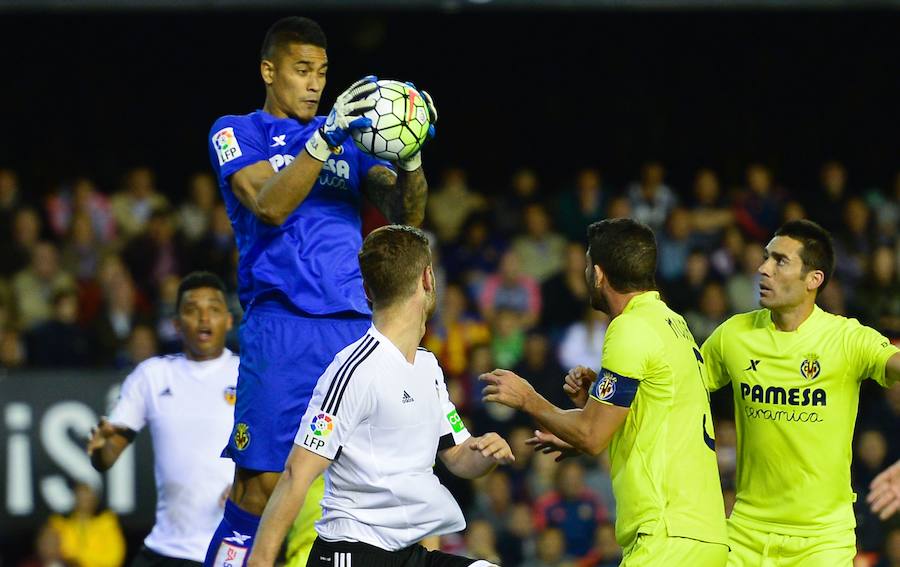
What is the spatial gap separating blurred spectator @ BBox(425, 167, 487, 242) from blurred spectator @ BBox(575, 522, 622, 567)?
421 centimetres

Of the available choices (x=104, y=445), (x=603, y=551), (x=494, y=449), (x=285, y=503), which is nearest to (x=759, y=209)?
(x=603, y=551)

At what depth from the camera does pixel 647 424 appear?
19.8 feet

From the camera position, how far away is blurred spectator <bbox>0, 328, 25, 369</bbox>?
12.6m

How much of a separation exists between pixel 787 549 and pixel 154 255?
8.77m

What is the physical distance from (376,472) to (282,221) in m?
1.27

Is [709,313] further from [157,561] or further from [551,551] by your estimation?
[157,561]

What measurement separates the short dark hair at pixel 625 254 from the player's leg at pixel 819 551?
1.40 meters

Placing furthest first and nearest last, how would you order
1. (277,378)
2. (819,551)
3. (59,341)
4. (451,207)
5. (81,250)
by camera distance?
(451,207)
(81,250)
(59,341)
(819,551)
(277,378)

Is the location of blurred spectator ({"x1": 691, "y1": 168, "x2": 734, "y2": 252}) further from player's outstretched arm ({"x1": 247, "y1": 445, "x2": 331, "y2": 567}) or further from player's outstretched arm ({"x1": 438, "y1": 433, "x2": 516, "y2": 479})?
Answer: player's outstretched arm ({"x1": 247, "y1": 445, "x2": 331, "y2": 567})

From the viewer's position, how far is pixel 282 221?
6.21m

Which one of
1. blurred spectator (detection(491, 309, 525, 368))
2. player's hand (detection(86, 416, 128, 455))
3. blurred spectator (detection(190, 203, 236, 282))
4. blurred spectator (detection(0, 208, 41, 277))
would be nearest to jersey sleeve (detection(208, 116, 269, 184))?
player's hand (detection(86, 416, 128, 455))

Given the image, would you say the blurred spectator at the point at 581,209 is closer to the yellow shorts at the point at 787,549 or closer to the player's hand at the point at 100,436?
the player's hand at the point at 100,436

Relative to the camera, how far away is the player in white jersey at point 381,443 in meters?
5.43

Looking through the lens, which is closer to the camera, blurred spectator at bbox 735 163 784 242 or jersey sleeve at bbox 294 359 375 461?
jersey sleeve at bbox 294 359 375 461
